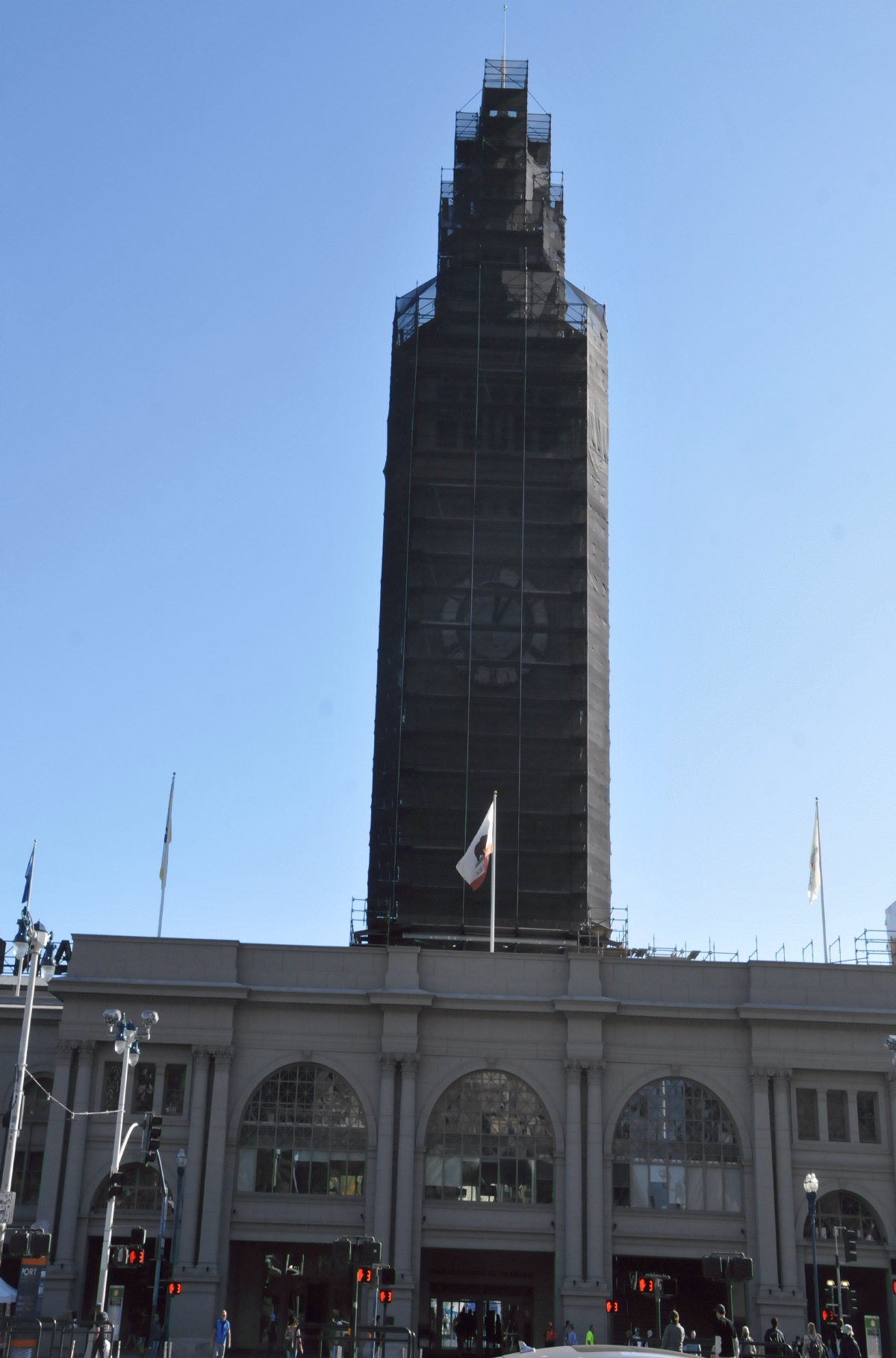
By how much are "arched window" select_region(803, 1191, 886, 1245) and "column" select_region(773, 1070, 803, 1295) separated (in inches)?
52.2

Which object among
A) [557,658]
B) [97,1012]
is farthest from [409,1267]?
[557,658]

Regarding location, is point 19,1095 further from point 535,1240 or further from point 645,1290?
point 535,1240

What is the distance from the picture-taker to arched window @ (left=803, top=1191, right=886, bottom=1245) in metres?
56.7

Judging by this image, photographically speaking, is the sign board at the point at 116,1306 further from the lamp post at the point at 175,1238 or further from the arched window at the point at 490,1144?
the arched window at the point at 490,1144

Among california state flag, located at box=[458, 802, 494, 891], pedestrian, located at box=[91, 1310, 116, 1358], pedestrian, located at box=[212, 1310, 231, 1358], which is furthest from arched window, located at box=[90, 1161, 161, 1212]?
california state flag, located at box=[458, 802, 494, 891]

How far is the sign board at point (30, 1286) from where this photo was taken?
35781 mm

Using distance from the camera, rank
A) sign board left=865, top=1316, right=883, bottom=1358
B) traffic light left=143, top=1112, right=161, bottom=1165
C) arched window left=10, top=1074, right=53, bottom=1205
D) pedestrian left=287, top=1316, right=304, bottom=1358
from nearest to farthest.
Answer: traffic light left=143, top=1112, right=161, bottom=1165, pedestrian left=287, top=1316, right=304, bottom=1358, sign board left=865, top=1316, right=883, bottom=1358, arched window left=10, top=1074, right=53, bottom=1205

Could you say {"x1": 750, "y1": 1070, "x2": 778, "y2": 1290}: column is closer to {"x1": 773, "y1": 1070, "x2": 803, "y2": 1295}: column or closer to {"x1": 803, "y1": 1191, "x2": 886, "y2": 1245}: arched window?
{"x1": 773, "y1": 1070, "x2": 803, "y2": 1295}: column

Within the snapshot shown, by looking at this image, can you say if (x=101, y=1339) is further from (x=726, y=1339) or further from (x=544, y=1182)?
(x=726, y=1339)

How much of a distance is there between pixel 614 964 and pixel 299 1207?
1531 centimetres

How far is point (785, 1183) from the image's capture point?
186ft

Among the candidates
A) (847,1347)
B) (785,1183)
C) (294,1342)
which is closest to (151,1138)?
(294,1342)

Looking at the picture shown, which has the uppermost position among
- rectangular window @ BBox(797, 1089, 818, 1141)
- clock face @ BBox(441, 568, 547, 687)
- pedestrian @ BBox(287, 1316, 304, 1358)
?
clock face @ BBox(441, 568, 547, 687)

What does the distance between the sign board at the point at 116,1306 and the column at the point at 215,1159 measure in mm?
3232
